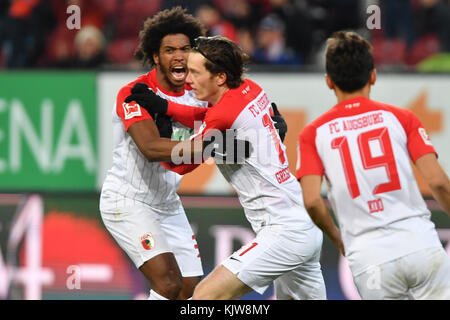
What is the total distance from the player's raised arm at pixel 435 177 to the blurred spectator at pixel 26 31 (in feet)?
20.1

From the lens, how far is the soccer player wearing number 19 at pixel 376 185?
3.93 metres

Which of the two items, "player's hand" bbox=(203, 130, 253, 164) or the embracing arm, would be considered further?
the embracing arm

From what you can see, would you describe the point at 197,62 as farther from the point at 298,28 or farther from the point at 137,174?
the point at 298,28

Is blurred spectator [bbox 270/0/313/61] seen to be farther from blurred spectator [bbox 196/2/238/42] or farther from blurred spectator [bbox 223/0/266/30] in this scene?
blurred spectator [bbox 196/2/238/42]

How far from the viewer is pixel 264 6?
945 centimetres

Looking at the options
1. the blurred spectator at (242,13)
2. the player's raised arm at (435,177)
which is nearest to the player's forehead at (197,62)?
the player's raised arm at (435,177)

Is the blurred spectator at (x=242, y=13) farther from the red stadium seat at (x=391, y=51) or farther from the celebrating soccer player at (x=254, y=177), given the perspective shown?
the celebrating soccer player at (x=254, y=177)

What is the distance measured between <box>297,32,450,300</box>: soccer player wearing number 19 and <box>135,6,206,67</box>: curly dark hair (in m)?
1.60

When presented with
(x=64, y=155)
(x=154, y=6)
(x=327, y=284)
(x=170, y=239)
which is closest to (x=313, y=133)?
(x=170, y=239)

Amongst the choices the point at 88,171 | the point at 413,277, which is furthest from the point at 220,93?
the point at 88,171

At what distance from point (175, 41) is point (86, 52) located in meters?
3.23

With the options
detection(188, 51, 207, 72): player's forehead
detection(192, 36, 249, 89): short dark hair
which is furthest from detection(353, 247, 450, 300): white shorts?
detection(188, 51, 207, 72): player's forehead

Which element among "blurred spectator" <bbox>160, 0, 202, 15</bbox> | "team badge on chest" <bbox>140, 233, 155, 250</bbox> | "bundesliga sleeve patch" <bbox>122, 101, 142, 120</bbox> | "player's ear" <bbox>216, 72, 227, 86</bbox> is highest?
"blurred spectator" <bbox>160, 0, 202, 15</bbox>

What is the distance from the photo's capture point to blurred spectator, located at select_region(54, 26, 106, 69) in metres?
8.27
